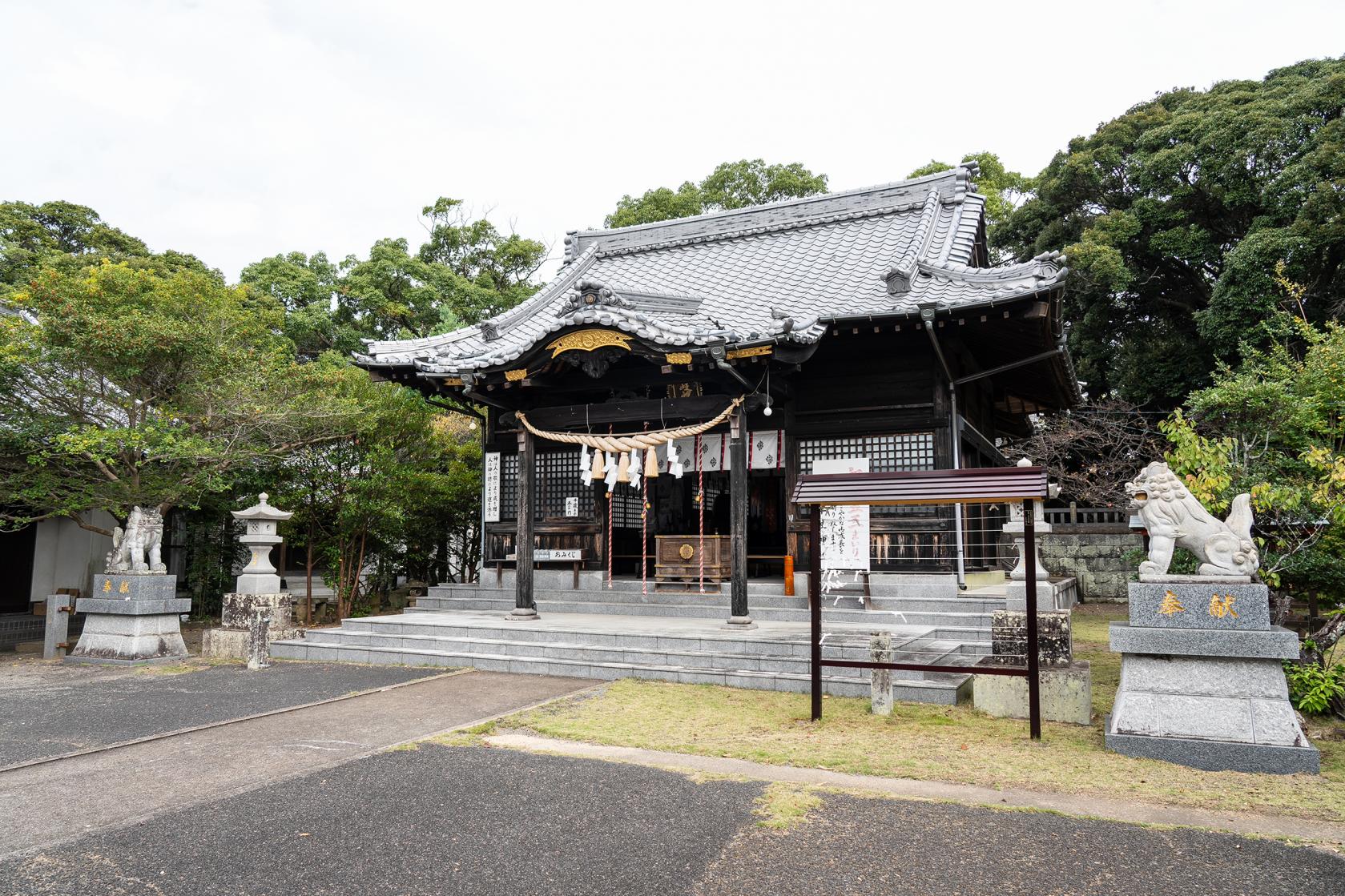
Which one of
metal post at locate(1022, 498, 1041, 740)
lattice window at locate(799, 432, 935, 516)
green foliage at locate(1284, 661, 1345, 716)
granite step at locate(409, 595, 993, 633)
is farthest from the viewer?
lattice window at locate(799, 432, 935, 516)

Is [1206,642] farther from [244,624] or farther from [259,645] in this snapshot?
[244,624]

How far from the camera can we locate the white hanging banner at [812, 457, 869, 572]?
12.0 meters

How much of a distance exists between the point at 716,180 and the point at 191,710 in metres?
26.3

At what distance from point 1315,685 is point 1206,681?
1.76 meters

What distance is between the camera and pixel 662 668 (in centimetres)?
917

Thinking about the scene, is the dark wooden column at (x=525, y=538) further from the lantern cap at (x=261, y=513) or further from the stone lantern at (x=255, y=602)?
the lantern cap at (x=261, y=513)

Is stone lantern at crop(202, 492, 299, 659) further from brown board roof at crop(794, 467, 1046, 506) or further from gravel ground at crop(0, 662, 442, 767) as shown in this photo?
brown board roof at crop(794, 467, 1046, 506)

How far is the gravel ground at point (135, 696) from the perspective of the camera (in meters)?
6.86

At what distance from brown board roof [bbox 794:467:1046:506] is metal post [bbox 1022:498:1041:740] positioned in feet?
0.61

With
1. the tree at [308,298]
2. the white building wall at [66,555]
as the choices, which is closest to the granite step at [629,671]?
the white building wall at [66,555]

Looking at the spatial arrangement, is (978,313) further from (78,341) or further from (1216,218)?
(1216,218)

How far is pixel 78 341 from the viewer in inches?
410

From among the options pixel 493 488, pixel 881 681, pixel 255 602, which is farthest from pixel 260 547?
pixel 881 681

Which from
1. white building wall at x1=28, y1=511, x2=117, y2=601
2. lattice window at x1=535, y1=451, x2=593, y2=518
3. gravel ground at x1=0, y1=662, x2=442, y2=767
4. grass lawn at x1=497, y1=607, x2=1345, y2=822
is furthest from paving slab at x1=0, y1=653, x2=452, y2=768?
lattice window at x1=535, y1=451, x2=593, y2=518
